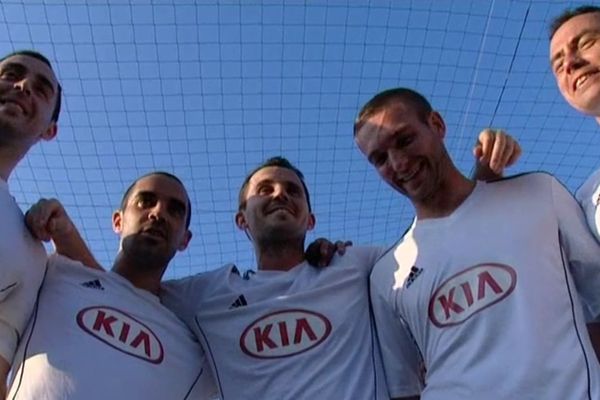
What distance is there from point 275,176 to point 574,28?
1.09 m

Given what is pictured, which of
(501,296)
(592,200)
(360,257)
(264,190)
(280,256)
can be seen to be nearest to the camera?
(501,296)

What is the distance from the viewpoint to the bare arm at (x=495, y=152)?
5.31ft

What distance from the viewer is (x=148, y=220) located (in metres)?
2.16

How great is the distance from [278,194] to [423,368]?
82cm

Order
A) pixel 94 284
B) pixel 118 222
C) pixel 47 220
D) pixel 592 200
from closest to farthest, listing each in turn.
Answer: pixel 592 200 → pixel 47 220 → pixel 94 284 → pixel 118 222

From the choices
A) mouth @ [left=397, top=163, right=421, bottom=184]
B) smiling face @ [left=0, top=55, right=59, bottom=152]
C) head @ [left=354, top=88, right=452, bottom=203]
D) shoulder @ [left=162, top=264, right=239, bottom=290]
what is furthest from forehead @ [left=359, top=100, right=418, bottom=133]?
smiling face @ [left=0, top=55, right=59, bottom=152]

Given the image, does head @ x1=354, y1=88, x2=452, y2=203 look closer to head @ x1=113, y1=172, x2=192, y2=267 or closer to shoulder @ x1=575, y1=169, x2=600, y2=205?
shoulder @ x1=575, y1=169, x2=600, y2=205

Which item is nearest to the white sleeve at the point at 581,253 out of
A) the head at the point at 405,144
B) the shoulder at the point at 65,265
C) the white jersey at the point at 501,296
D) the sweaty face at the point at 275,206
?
the white jersey at the point at 501,296

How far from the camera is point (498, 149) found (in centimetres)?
162

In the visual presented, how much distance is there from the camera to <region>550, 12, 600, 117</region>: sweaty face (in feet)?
5.56

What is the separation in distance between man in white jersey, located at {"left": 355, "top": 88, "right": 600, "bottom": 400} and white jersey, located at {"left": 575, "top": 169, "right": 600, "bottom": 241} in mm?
23

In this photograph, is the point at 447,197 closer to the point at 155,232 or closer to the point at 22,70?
the point at 155,232

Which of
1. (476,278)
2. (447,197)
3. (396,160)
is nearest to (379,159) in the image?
(396,160)

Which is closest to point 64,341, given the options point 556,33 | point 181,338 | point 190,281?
point 181,338
